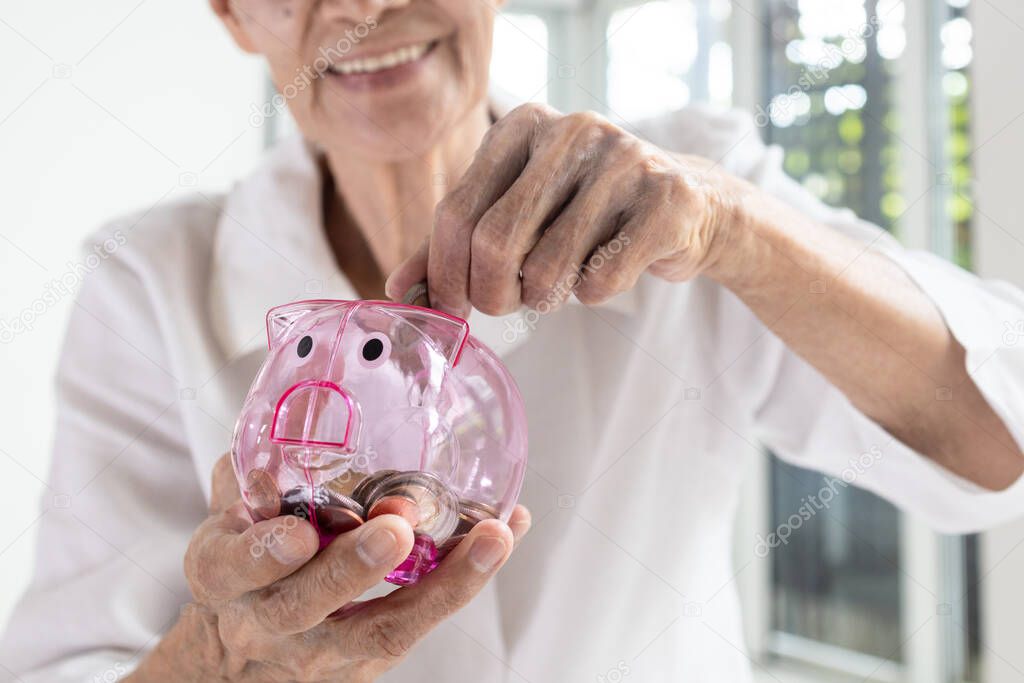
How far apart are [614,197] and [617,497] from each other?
41 cm

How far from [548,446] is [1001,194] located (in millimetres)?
882

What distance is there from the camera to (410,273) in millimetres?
618

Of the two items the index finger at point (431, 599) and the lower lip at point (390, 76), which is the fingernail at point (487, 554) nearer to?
the index finger at point (431, 599)

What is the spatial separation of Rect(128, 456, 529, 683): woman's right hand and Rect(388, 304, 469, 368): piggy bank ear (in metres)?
0.11

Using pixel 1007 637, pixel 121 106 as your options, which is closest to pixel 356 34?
pixel 1007 637

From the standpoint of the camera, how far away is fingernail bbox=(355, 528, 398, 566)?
473mm

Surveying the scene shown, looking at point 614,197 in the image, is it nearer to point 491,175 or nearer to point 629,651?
point 491,175

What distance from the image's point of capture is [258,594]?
54 centimetres
